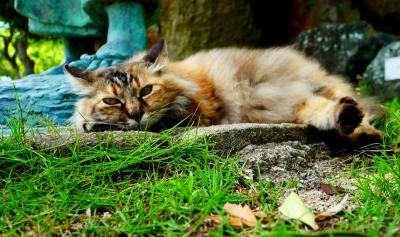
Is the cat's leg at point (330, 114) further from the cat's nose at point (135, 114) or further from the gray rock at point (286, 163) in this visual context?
the cat's nose at point (135, 114)

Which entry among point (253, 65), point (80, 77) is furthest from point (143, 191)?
point (253, 65)

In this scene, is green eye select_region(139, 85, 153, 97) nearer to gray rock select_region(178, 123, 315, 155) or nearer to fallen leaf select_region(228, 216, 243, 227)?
gray rock select_region(178, 123, 315, 155)

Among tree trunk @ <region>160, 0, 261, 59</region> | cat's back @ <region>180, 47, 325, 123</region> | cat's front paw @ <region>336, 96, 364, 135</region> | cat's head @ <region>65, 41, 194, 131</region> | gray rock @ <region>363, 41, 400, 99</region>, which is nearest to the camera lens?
cat's front paw @ <region>336, 96, 364, 135</region>

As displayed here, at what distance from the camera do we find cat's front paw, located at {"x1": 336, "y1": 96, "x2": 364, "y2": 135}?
223 cm

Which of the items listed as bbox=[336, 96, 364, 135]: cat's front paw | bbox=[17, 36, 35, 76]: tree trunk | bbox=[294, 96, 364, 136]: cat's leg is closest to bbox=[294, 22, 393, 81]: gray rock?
bbox=[294, 96, 364, 136]: cat's leg

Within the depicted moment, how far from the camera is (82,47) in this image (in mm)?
4953

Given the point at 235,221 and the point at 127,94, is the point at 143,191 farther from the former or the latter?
the point at 127,94

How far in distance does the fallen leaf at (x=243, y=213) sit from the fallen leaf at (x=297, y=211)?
111mm

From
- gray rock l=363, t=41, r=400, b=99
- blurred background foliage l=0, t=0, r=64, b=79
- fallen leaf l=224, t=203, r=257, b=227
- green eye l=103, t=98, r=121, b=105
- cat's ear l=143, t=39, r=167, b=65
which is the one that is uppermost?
cat's ear l=143, t=39, r=167, b=65

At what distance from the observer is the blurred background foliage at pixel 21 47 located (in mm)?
6879

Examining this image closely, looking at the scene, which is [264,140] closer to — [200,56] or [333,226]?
[333,226]

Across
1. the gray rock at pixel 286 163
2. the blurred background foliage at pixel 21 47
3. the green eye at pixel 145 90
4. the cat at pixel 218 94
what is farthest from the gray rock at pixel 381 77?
the blurred background foliage at pixel 21 47

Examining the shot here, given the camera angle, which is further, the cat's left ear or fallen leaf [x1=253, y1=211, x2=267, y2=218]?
the cat's left ear

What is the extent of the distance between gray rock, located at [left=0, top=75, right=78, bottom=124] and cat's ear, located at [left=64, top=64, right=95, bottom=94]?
30.8 inches
